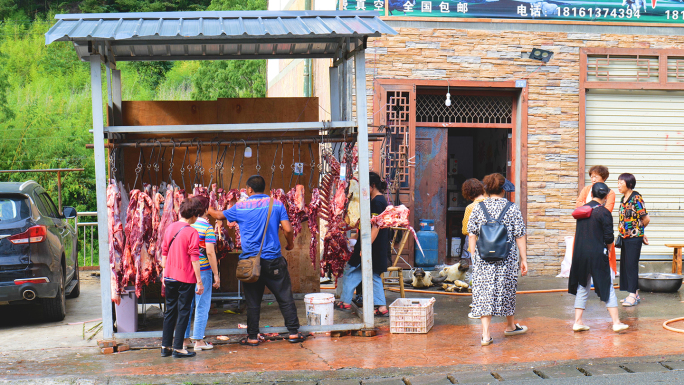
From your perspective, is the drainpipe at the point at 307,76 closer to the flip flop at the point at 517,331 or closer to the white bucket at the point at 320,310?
the white bucket at the point at 320,310

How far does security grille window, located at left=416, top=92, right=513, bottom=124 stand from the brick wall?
50 cm

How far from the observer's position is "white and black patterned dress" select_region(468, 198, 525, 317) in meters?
6.85

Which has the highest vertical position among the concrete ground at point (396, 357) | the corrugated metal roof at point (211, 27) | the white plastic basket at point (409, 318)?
the corrugated metal roof at point (211, 27)

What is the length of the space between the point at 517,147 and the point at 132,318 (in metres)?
7.54

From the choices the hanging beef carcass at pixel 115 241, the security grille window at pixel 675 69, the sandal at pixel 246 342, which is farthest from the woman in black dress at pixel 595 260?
the security grille window at pixel 675 69

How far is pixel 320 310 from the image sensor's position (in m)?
7.55

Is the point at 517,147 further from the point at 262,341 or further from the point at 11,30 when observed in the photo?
the point at 11,30

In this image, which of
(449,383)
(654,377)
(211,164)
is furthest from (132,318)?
(654,377)

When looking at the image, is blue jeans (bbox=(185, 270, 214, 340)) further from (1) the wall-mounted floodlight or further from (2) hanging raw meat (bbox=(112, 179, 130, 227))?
(1) the wall-mounted floodlight

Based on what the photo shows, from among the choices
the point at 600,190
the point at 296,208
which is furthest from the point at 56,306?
the point at 600,190

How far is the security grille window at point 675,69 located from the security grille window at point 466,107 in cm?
300

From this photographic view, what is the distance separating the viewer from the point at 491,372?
6.00 metres

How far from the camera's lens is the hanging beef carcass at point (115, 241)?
7.07 metres

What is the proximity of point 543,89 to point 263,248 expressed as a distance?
6.93m
